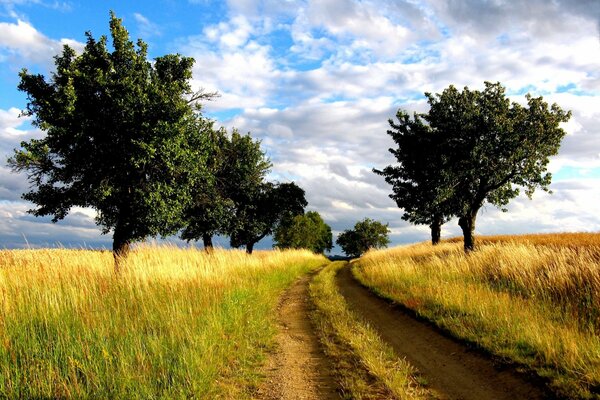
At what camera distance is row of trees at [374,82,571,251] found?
24.8m

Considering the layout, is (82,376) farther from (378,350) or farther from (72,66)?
(72,66)

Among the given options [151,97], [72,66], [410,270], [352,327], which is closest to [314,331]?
[352,327]

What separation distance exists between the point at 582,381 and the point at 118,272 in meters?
11.1

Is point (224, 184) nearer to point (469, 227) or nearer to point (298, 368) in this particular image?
point (469, 227)

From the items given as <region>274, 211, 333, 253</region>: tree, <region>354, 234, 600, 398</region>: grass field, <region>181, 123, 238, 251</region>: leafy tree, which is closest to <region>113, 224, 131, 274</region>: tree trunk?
<region>181, 123, 238, 251</region>: leafy tree

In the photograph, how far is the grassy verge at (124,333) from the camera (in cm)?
516

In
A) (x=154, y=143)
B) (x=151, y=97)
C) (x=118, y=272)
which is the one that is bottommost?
(x=118, y=272)

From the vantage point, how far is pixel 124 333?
6766 millimetres

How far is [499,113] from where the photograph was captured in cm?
2575

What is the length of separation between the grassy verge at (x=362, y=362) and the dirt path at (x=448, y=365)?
1.43 feet

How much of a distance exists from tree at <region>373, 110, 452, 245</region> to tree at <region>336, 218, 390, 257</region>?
6602 centimetres

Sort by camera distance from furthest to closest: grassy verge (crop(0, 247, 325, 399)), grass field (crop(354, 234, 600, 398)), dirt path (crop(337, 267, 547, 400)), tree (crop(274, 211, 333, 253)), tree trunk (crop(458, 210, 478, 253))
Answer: tree (crop(274, 211, 333, 253)) → tree trunk (crop(458, 210, 478, 253)) → grass field (crop(354, 234, 600, 398)) → dirt path (crop(337, 267, 547, 400)) → grassy verge (crop(0, 247, 325, 399))

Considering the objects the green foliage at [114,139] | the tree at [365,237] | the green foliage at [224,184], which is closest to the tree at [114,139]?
the green foliage at [114,139]

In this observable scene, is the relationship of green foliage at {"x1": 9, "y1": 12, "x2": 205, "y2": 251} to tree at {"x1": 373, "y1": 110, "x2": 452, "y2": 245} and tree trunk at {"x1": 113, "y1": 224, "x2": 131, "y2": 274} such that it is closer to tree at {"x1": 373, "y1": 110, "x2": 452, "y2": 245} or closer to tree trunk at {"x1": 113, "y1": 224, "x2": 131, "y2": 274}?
tree trunk at {"x1": 113, "y1": 224, "x2": 131, "y2": 274}
